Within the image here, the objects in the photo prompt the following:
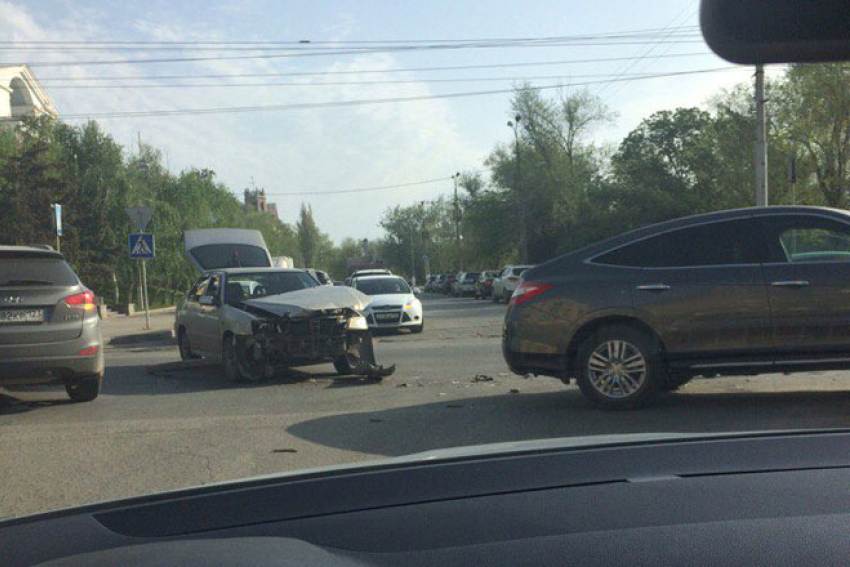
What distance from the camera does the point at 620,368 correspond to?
23.6 ft

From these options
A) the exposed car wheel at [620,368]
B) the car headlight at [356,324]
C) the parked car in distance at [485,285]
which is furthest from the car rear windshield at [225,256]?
the parked car in distance at [485,285]

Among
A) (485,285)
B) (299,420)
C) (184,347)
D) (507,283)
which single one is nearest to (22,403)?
(184,347)

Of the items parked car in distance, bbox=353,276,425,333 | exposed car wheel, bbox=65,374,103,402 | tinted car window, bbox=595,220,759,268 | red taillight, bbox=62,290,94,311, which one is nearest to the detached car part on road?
exposed car wheel, bbox=65,374,103,402

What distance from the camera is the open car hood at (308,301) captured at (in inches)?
396

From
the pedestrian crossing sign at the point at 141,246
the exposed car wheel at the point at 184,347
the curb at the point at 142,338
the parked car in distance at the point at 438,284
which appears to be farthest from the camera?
the parked car in distance at the point at 438,284

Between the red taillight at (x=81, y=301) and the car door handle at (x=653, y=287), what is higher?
the red taillight at (x=81, y=301)

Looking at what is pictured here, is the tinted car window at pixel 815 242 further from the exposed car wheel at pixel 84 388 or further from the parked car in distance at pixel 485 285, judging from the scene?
the parked car in distance at pixel 485 285

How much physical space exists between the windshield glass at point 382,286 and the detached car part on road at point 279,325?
830 cm

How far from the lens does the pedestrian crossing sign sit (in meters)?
21.7

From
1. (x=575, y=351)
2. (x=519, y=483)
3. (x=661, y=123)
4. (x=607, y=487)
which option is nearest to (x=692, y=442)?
(x=607, y=487)

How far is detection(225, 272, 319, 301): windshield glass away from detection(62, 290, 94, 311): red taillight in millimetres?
2497

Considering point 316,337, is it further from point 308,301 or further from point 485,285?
point 485,285

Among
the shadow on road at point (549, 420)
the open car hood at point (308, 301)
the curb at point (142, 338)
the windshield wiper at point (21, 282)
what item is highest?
the windshield wiper at point (21, 282)

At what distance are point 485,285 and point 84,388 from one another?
37.6 m
